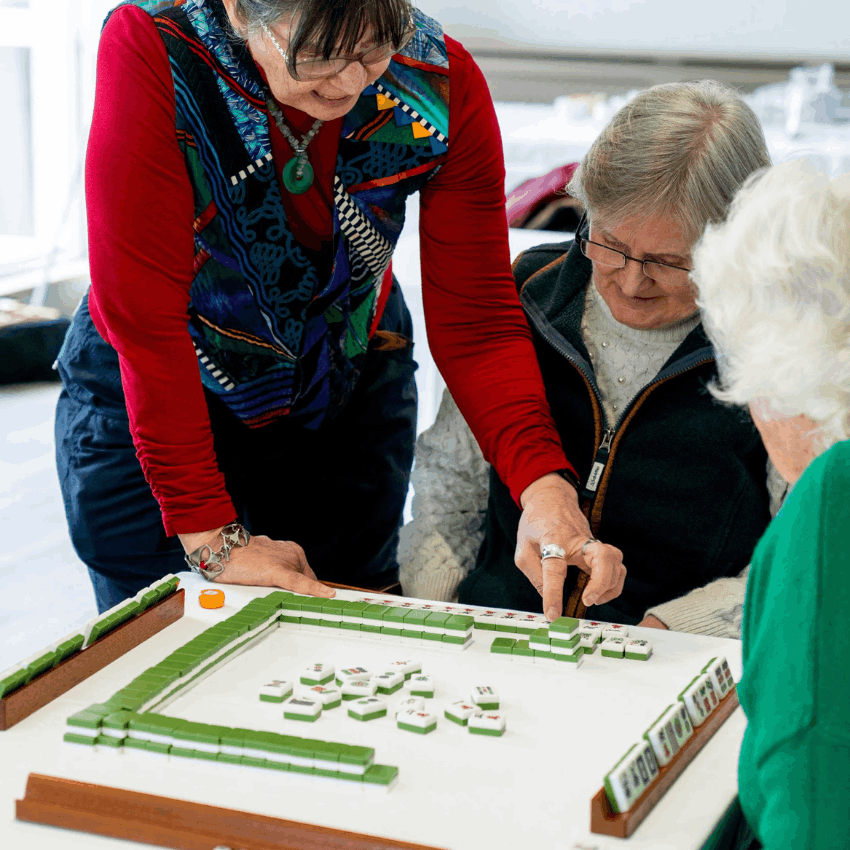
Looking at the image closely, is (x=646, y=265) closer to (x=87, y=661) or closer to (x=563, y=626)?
(x=563, y=626)

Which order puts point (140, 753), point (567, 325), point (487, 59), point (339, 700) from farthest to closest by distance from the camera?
point (487, 59) → point (567, 325) → point (339, 700) → point (140, 753)

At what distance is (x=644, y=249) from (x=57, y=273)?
4.26m

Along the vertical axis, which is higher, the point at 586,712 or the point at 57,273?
the point at 586,712

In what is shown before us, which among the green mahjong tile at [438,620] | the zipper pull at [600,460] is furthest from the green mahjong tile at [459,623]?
the zipper pull at [600,460]

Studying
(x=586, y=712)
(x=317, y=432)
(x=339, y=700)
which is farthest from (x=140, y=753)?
(x=317, y=432)

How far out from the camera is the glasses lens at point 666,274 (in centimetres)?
138

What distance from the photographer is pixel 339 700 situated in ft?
3.46

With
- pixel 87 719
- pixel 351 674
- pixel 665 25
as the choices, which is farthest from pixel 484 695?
pixel 665 25

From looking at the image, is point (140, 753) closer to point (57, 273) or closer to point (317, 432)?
point (317, 432)

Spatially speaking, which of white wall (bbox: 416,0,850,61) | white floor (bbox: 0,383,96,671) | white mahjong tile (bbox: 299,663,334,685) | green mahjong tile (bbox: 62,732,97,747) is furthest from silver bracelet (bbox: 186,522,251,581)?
white wall (bbox: 416,0,850,61)

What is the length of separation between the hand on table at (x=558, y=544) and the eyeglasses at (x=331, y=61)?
57 centimetres

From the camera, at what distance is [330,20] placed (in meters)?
1.09

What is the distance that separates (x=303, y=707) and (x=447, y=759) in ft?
0.51

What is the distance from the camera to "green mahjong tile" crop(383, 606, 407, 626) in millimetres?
1221
